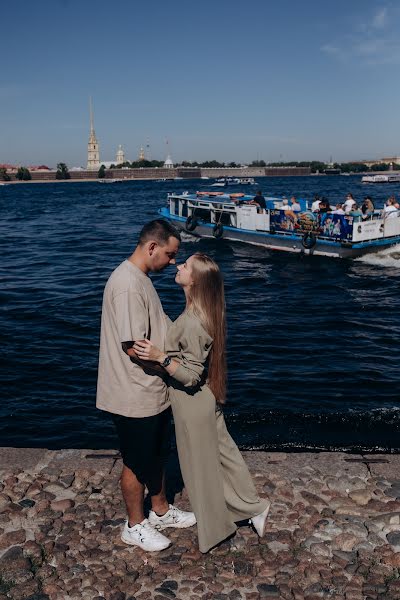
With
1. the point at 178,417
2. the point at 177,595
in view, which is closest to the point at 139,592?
the point at 177,595

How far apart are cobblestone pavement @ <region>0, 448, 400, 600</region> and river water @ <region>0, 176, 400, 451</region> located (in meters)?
2.55

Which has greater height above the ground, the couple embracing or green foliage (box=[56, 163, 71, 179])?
green foliage (box=[56, 163, 71, 179])

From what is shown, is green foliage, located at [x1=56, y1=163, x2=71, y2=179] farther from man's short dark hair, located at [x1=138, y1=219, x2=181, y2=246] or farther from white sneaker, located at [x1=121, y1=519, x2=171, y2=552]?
white sneaker, located at [x1=121, y1=519, x2=171, y2=552]

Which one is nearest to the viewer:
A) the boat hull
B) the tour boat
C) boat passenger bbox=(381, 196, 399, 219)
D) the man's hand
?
the man's hand

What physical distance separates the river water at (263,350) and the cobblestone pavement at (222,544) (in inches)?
101

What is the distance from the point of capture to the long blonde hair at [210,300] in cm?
351

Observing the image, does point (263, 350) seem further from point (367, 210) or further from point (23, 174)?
point (23, 174)

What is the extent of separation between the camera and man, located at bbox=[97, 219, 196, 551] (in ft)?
11.6

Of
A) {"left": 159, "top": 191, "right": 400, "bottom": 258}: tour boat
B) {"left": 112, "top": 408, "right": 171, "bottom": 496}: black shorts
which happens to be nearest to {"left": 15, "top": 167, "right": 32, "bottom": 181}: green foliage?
{"left": 159, "top": 191, "right": 400, "bottom": 258}: tour boat

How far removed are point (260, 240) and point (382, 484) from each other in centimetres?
2197

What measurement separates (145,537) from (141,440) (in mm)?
697

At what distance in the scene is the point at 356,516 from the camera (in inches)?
167

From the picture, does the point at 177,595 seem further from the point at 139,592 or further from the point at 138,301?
the point at 138,301

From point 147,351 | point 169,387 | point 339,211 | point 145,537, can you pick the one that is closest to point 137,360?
point 147,351
